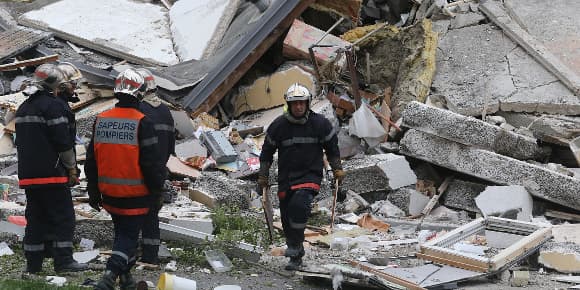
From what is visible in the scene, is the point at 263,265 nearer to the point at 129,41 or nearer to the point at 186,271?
the point at 186,271

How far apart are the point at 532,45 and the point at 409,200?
3.08 m

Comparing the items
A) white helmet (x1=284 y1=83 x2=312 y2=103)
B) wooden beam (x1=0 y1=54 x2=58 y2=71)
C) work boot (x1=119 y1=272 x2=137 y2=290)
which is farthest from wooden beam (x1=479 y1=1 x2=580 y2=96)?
work boot (x1=119 y1=272 x2=137 y2=290)

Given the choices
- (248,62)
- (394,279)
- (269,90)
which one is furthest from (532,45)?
(394,279)

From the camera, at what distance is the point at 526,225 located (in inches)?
279

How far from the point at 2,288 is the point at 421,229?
171 inches

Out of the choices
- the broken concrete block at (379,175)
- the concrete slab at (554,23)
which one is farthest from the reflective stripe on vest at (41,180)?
the concrete slab at (554,23)

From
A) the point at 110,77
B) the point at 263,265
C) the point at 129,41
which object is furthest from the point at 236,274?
the point at 129,41

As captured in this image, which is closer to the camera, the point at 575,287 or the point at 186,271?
the point at 575,287

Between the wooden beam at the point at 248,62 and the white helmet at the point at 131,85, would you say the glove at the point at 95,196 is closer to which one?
the white helmet at the point at 131,85

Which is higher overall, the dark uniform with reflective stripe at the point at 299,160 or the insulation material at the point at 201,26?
the insulation material at the point at 201,26

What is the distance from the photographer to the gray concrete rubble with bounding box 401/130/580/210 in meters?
8.65

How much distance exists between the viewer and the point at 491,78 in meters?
10.7

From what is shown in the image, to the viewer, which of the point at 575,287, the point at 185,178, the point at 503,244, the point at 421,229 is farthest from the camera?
the point at 185,178

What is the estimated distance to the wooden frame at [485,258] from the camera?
6129 mm
